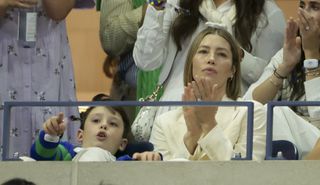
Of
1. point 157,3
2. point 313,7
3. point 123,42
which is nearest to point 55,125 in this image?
point 157,3

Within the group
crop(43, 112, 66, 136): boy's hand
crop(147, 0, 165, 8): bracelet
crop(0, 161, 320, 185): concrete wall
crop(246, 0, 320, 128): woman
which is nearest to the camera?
crop(0, 161, 320, 185): concrete wall

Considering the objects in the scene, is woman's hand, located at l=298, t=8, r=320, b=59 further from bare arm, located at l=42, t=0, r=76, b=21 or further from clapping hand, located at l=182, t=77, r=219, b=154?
bare arm, located at l=42, t=0, r=76, b=21

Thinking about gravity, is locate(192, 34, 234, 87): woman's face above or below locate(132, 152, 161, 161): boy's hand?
above

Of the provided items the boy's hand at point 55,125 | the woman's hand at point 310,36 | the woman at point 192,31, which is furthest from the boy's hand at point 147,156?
the woman's hand at point 310,36

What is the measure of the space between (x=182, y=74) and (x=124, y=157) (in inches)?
38.2

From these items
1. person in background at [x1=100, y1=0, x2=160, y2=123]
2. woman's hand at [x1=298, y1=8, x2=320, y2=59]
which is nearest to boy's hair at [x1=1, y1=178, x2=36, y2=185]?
person in background at [x1=100, y1=0, x2=160, y2=123]

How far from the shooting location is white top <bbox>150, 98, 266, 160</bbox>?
6.54 m

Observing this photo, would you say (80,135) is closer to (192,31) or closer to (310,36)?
(192,31)

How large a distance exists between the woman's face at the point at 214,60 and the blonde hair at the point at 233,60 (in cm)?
2

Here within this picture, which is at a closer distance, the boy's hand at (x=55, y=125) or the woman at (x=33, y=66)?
the boy's hand at (x=55, y=125)

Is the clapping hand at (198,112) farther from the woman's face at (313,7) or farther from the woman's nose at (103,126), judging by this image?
the woman's face at (313,7)

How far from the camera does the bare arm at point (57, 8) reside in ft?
24.1

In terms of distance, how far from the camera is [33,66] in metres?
7.41

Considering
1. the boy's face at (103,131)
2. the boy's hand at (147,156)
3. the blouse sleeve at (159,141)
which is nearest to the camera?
the boy's hand at (147,156)
